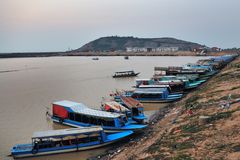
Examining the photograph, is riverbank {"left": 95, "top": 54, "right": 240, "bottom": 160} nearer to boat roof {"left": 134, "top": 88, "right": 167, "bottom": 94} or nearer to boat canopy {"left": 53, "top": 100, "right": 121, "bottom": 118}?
boat canopy {"left": 53, "top": 100, "right": 121, "bottom": 118}

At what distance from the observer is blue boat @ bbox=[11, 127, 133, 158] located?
19.2 metres

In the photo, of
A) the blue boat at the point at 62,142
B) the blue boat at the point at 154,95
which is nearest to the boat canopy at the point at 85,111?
the blue boat at the point at 62,142

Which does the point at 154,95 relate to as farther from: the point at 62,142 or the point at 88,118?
the point at 62,142

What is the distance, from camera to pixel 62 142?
19.7 m

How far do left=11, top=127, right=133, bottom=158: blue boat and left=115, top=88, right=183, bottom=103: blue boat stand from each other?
13290 millimetres

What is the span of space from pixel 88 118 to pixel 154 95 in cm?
1279

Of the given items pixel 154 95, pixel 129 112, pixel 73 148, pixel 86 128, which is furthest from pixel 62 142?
pixel 154 95

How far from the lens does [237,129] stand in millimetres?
14617

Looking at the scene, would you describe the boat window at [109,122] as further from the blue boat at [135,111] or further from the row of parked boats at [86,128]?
the blue boat at [135,111]

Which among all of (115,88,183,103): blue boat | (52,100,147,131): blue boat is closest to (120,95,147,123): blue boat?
(52,100,147,131): blue boat

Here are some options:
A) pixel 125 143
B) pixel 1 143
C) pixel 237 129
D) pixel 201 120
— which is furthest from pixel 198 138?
pixel 1 143

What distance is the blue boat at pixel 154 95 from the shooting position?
110 feet

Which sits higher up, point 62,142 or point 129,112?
point 129,112

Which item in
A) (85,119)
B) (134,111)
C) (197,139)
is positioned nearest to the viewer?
(197,139)
